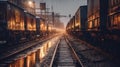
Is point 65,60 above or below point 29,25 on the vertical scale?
below

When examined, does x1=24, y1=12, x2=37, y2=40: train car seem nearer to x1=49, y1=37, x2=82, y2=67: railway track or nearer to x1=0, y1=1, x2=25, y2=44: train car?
x1=0, y1=1, x2=25, y2=44: train car

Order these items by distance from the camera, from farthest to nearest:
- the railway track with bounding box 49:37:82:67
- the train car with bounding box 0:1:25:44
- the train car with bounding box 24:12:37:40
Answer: the train car with bounding box 24:12:37:40 < the train car with bounding box 0:1:25:44 < the railway track with bounding box 49:37:82:67

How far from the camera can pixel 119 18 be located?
403 inches

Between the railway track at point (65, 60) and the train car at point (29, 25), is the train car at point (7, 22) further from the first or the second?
the train car at point (29, 25)

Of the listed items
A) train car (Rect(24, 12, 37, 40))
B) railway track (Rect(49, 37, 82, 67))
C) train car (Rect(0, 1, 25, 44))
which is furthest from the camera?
train car (Rect(24, 12, 37, 40))

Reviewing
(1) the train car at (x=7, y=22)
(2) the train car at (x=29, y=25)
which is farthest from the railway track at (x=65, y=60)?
(2) the train car at (x=29, y=25)

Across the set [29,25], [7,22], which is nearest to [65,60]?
[7,22]

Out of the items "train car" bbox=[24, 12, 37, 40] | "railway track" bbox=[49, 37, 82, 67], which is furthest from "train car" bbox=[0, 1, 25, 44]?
"train car" bbox=[24, 12, 37, 40]

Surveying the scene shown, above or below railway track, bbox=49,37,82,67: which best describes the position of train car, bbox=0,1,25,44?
above

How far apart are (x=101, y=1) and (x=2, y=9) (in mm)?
8625

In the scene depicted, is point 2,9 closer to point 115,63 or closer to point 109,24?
point 109,24

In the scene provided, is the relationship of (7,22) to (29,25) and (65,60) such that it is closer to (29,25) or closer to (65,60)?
(65,60)

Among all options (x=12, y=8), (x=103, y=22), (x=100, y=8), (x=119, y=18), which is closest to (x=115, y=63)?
(x=119, y=18)

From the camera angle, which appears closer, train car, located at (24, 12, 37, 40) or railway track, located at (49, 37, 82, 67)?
railway track, located at (49, 37, 82, 67)
